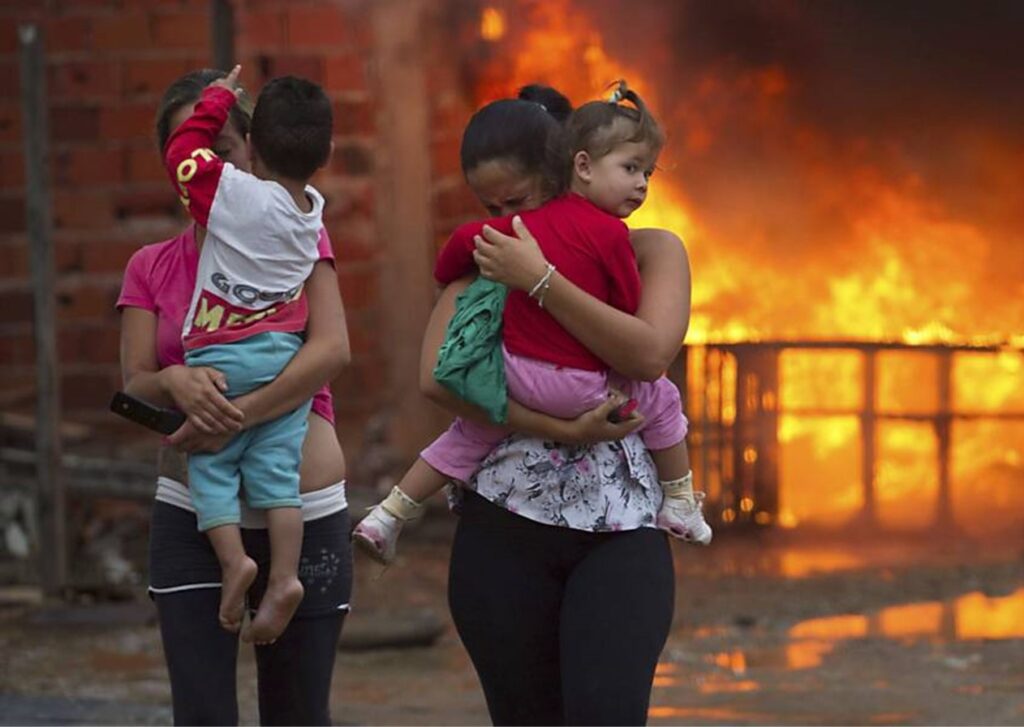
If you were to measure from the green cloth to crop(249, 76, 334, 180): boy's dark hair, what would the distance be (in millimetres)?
416

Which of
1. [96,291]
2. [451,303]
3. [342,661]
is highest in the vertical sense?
[451,303]

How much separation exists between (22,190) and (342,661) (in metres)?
3.22

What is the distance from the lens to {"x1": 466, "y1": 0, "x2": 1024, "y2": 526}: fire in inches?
412

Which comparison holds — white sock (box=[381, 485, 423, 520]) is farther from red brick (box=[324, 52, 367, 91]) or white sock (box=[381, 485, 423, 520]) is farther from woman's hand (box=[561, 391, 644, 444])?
red brick (box=[324, 52, 367, 91])

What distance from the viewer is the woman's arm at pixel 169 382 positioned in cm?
388

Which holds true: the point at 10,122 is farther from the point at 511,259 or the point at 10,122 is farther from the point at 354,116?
the point at 511,259

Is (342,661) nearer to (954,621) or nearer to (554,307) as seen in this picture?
(954,621)

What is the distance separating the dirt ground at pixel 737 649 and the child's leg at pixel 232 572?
271 cm

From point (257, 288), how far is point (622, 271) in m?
0.70

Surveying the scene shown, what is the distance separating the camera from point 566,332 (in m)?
3.84

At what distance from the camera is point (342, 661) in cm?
769

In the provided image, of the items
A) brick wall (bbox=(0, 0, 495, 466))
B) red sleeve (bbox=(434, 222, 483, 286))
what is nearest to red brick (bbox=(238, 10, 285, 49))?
brick wall (bbox=(0, 0, 495, 466))

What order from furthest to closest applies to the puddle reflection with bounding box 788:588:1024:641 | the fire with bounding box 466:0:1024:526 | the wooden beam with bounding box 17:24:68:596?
1. the fire with bounding box 466:0:1024:526
2. the wooden beam with bounding box 17:24:68:596
3. the puddle reflection with bounding box 788:588:1024:641

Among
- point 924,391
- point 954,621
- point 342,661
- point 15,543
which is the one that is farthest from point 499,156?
point 924,391
